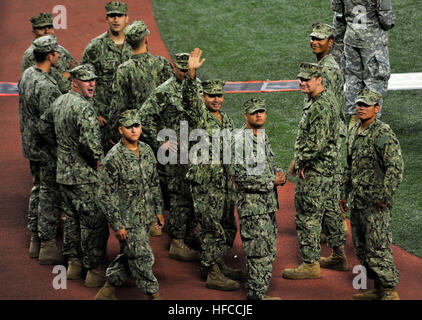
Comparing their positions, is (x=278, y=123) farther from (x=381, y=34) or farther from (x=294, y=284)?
(x=294, y=284)

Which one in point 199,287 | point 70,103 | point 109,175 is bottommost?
point 199,287

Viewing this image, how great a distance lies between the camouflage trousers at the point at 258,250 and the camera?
7.58m

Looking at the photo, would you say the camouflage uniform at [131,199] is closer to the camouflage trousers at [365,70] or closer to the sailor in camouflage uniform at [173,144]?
the sailor in camouflage uniform at [173,144]

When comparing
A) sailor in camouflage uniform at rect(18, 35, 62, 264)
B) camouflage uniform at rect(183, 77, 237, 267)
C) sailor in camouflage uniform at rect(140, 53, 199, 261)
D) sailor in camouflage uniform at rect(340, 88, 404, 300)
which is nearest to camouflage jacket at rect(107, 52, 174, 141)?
sailor in camouflage uniform at rect(140, 53, 199, 261)

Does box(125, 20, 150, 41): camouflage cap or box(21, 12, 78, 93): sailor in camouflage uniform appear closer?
box(125, 20, 150, 41): camouflage cap

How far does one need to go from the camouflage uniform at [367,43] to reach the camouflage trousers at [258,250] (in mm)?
5040

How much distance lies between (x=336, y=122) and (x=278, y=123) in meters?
4.13

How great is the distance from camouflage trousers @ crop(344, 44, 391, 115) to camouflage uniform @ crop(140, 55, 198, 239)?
14.2ft

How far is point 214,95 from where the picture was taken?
7.95 metres

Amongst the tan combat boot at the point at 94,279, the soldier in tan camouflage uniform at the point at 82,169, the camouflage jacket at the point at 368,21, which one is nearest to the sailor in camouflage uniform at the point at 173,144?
the soldier in tan camouflage uniform at the point at 82,169

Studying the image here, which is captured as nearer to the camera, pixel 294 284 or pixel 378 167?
pixel 378 167

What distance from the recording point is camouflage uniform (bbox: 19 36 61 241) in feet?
28.1

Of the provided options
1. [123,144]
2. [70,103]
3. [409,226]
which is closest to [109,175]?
[123,144]

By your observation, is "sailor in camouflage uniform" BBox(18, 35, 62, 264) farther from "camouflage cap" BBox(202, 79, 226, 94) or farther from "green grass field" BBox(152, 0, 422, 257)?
"green grass field" BBox(152, 0, 422, 257)
